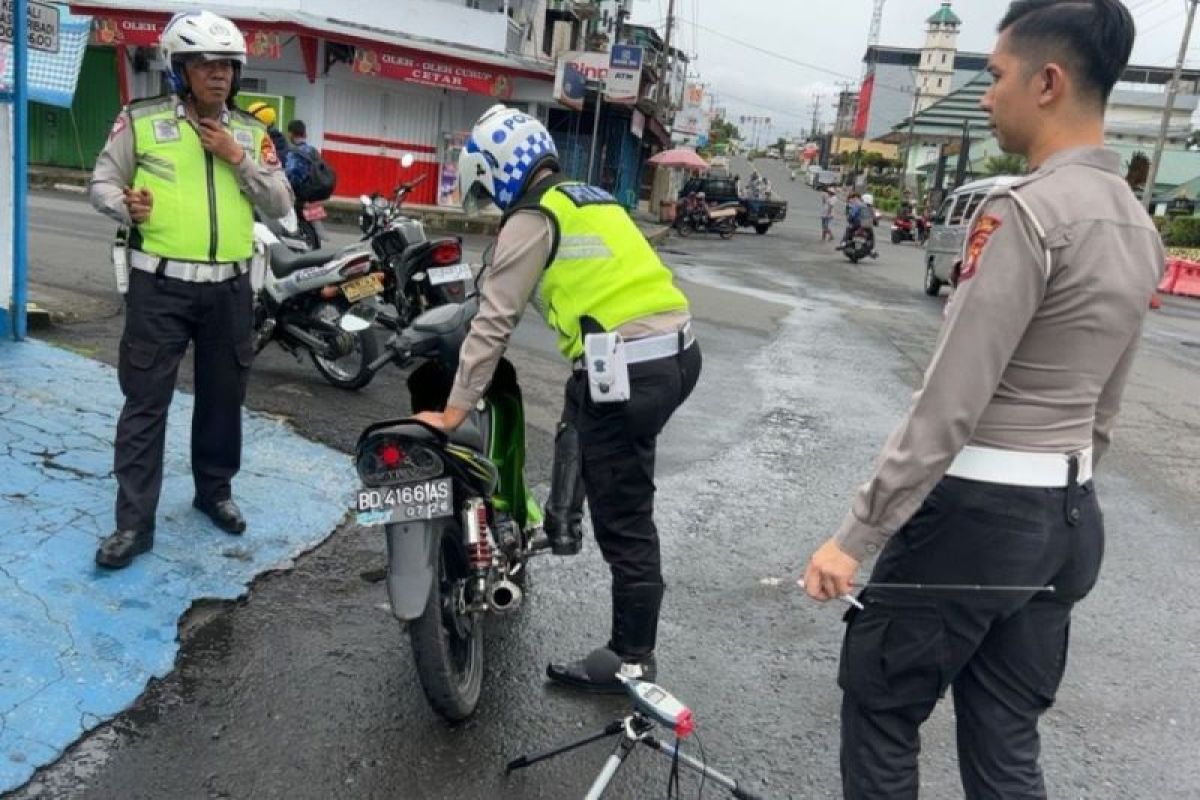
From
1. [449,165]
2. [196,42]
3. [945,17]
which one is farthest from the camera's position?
[945,17]

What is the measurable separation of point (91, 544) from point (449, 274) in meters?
2.95

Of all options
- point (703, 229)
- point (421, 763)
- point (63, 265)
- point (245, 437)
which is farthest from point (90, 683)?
point (703, 229)

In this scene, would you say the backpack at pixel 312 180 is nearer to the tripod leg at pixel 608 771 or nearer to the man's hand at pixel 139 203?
the man's hand at pixel 139 203

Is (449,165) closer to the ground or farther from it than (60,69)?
closer to the ground

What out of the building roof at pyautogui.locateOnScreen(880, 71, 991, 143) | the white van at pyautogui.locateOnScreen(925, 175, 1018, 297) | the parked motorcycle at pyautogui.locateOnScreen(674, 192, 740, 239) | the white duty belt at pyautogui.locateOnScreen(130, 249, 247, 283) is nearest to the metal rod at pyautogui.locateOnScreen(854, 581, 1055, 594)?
the white duty belt at pyautogui.locateOnScreen(130, 249, 247, 283)

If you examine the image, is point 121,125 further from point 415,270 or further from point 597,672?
point 415,270

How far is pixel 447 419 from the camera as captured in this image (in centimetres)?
295

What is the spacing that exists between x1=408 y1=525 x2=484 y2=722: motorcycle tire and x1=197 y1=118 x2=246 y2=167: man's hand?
1.79 meters

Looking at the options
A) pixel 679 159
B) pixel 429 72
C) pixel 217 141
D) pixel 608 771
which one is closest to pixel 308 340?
pixel 217 141

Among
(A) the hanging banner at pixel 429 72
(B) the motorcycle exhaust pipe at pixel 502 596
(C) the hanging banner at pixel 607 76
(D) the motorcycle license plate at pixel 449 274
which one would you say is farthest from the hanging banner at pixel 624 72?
(B) the motorcycle exhaust pipe at pixel 502 596

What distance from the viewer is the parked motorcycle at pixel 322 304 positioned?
21.0 ft

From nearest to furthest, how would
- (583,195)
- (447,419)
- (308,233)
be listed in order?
(447,419) → (583,195) → (308,233)

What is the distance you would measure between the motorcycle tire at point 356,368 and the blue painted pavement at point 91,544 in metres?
0.97

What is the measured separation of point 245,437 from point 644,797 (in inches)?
135
